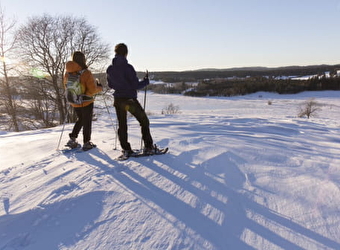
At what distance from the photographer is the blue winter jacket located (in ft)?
10.8

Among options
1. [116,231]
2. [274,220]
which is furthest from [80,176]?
[274,220]

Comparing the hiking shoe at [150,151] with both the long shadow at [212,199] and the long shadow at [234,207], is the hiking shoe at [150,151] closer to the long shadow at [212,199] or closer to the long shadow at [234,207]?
the long shadow at [212,199]

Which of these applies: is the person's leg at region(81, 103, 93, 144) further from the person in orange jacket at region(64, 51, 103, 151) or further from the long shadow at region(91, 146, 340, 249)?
the long shadow at region(91, 146, 340, 249)

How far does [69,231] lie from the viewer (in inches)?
73.8

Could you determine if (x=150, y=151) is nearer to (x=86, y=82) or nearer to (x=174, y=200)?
(x=174, y=200)

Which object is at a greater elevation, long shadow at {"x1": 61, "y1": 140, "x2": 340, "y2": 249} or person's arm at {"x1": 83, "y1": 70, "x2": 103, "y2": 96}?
person's arm at {"x1": 83, "y1": 70, "x2": 103, "y2": 96}

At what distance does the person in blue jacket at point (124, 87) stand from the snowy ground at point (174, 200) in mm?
509

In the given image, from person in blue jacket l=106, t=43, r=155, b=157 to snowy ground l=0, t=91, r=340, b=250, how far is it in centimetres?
51

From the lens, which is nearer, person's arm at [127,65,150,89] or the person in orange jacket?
person's arm at [127,65,150,89]

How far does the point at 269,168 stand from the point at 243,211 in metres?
1.24

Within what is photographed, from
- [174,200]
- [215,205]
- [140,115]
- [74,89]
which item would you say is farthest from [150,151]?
[74,89]

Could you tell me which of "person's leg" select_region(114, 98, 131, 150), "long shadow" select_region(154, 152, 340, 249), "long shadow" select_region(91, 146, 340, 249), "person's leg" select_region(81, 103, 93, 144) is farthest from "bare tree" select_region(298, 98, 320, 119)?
"person's leg" select_region(81, 103, 93, 144)

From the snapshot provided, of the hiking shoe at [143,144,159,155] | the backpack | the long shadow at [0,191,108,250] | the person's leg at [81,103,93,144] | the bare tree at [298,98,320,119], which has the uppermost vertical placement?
the backpack

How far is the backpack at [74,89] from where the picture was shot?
151 inches
